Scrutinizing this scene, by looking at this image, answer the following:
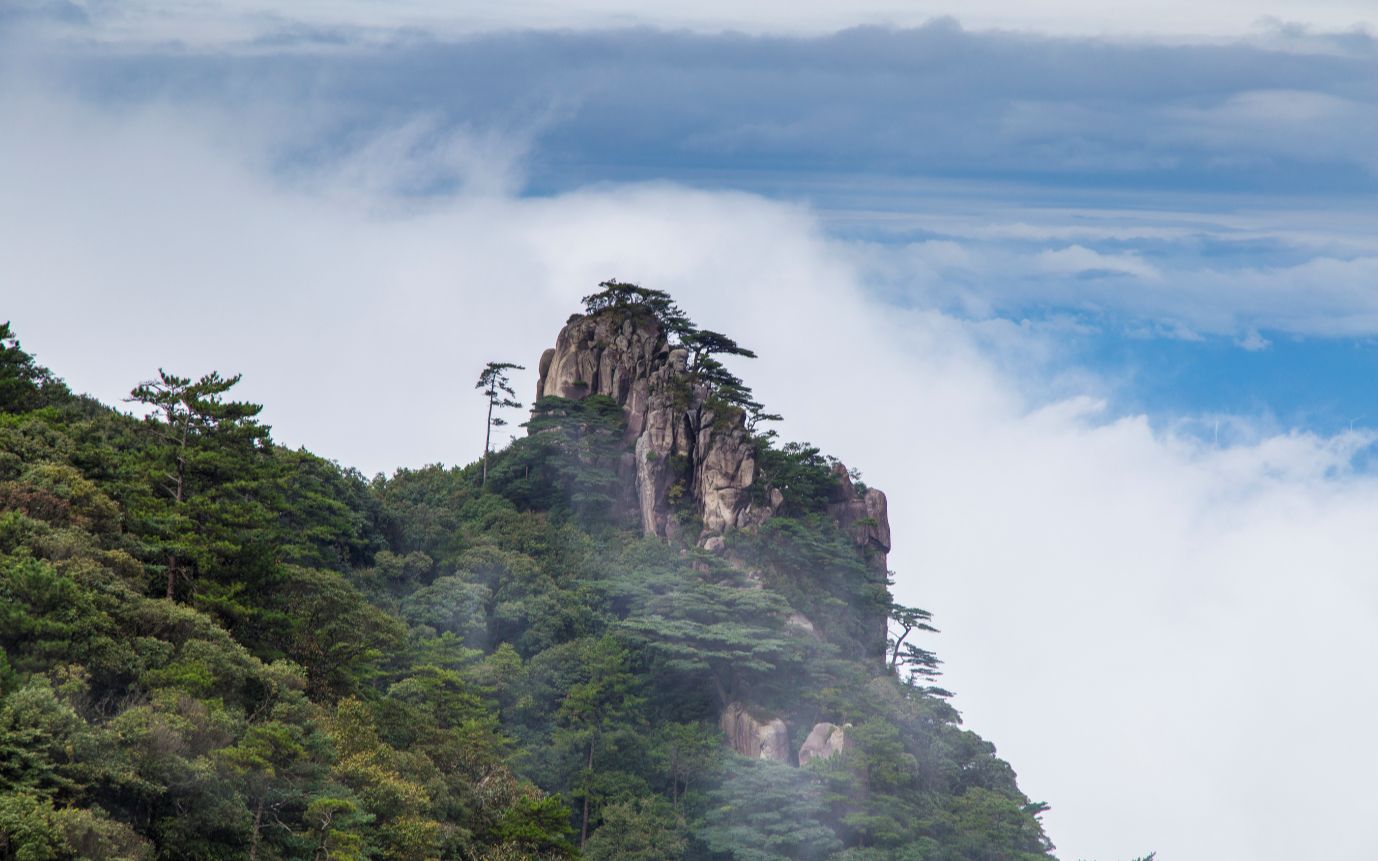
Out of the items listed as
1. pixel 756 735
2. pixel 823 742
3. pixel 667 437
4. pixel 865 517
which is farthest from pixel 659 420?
pixel 823 742

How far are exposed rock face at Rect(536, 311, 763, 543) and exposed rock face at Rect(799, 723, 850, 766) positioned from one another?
11.0 meters

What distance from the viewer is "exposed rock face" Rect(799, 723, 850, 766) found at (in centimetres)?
5341

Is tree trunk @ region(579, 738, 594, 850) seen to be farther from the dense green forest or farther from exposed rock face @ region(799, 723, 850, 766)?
exposed rock face @ region(799, 723, 850, 766)

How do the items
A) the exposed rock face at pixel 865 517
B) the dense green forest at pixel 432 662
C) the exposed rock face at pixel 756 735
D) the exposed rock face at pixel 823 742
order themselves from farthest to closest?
the exposed rock face at pixel 865 517 < the exposed rock face at pixel 756 735 < the exposed rock face at pixel 823 742 < the dense green forest at pixel 432 662

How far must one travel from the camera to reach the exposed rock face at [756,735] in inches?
2159

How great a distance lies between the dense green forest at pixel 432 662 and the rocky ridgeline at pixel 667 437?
83 cm

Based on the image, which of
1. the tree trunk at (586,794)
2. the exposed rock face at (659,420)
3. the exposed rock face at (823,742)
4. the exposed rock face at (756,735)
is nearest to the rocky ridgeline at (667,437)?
the exposed rock face at (659,420)

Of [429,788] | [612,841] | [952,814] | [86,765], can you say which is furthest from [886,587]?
[86,765]

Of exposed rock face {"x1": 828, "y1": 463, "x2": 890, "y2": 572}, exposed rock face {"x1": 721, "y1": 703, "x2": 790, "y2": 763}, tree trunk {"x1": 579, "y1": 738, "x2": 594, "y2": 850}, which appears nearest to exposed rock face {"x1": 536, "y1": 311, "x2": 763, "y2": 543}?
exposed rock face {"x1": 828, "y1": 463, "x2": 890, "y2": 572}

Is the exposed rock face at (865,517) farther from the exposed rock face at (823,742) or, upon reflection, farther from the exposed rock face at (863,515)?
the exposed rock face at (823,742)

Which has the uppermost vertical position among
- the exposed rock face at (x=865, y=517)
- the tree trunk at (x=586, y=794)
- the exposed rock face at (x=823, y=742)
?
the exposed rock face at (x=865, y=517)

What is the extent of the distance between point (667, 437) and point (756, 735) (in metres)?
14.7

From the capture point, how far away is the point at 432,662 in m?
49.0

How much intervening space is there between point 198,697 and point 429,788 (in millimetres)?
8094
